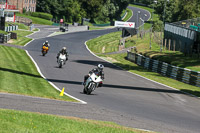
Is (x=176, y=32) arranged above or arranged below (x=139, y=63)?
above

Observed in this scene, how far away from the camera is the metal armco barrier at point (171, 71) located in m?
35.1

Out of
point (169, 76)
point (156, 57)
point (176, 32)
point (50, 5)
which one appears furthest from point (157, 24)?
point (169, 76)

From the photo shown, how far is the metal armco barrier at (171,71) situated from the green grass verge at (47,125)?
23.3 metres

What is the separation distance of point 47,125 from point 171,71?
29911 millimetres

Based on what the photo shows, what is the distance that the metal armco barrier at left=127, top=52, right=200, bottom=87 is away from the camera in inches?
1382

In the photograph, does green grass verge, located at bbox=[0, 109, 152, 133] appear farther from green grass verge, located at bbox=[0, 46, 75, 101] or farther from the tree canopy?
the tree canopy

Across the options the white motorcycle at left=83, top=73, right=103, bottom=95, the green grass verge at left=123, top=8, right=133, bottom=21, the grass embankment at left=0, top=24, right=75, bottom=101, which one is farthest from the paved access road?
the green grass verge at left=123, top=8, right=133, bottom=21

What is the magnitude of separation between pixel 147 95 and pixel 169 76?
16.0 m

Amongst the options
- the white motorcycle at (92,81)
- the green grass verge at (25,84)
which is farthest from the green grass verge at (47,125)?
the white motorcycle at (92,81)

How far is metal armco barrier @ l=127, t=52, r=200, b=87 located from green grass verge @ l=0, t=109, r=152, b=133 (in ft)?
76.5

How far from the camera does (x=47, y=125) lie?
11.1 meters

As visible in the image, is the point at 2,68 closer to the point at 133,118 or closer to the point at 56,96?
the point at 56,96

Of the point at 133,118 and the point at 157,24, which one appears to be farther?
the point at 157,24

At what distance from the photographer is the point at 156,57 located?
162 feet
